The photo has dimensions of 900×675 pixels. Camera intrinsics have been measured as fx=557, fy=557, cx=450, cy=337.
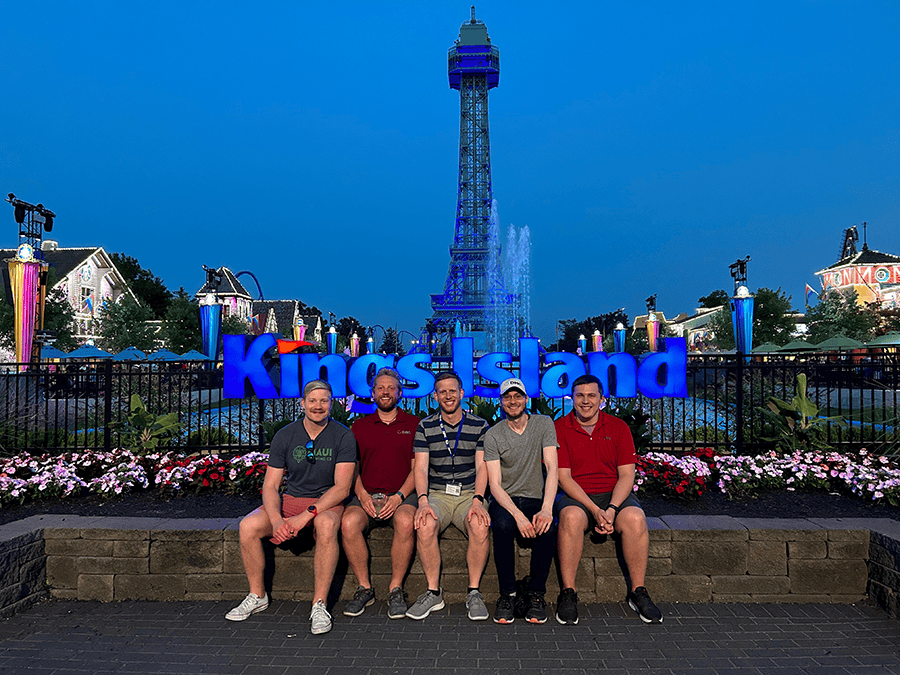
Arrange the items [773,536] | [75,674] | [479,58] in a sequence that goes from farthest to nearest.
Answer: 1. [479,58]
2. [773,536]
3. [75,674]

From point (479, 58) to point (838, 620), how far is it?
10067cm

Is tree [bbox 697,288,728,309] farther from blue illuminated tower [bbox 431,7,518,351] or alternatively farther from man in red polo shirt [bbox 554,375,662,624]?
man in red polo shirt [bbox 554,375,662,624]

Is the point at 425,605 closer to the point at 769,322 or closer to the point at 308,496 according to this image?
the point at 308,496

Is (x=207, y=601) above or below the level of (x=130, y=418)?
below

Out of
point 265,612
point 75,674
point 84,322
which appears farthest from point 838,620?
point 84,322

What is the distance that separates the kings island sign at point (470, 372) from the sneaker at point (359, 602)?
440 centimetres

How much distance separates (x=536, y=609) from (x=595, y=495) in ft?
3.27

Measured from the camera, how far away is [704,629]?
3902mm

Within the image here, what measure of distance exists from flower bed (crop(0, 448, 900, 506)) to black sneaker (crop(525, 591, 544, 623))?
2205mm

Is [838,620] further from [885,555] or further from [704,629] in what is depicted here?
[704,629]

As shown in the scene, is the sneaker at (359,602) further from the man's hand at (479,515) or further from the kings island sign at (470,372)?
the kings island sign at (470,372)

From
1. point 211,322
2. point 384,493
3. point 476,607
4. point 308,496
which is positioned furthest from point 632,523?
point 211,322

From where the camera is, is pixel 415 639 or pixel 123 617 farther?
pixel 123 617

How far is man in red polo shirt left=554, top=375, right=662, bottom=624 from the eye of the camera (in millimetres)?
4109
